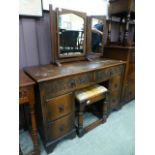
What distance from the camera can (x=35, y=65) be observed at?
5.03 ft

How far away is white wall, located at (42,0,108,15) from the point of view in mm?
1495

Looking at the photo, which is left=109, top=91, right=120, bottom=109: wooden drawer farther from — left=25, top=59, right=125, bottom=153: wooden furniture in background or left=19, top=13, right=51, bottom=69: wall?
left=19, top=13, right=51, bottom=69: wall

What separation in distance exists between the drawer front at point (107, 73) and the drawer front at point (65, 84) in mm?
118

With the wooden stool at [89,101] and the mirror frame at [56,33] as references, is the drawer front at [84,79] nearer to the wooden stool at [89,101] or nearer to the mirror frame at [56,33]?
the wooden stool at [89,101]

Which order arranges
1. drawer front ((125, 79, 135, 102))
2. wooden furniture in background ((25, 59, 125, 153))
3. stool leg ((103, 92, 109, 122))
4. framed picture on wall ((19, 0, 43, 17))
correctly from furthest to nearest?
drawer front ((125, 79, 135, 102)) < stool leg ((103, 92, 109, 122)) < framed picture on wall ((19, 0, 43, 17)) < wooden furniture in background ((25, 59, 125, 153))

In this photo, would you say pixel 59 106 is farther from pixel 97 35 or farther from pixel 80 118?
pixel 97 35

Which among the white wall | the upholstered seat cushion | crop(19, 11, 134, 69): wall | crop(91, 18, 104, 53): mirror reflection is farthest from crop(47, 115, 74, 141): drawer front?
the white wall

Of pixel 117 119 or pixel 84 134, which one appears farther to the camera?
pixel 117 119

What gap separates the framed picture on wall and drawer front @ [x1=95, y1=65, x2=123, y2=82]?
902mm

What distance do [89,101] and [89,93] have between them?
0.31 ft

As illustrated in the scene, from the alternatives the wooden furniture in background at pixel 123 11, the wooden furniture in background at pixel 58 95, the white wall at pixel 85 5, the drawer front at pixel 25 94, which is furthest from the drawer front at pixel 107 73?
the white wall at pixel 85 5
